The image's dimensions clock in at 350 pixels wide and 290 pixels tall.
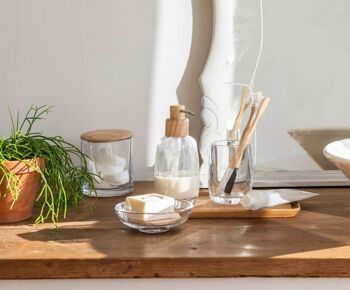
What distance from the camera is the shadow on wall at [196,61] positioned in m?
1.67

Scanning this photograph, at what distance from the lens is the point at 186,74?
1.70m

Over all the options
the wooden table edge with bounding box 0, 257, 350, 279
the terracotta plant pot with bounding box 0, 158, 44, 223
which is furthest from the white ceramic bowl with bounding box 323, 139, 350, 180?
the terracotta plant pot with bounding box 0, 158, 44, 223

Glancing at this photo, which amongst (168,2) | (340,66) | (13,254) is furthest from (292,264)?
(168,2)

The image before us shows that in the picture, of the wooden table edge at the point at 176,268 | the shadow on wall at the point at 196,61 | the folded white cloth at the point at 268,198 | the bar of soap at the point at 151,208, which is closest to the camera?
the wooden table edge at the point at 176,268

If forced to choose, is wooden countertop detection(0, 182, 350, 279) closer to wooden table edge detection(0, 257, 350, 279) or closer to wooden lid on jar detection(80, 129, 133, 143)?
wooden table edge detection(0, 257, 350, 279)

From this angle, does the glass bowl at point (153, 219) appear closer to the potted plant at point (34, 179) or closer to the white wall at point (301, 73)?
the potted plant at point (34, 179)

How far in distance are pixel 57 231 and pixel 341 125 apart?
718 mm

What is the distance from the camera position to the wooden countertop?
119cm

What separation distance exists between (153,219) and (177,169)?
0.76 feet

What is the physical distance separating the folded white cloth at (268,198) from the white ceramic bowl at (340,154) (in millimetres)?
107

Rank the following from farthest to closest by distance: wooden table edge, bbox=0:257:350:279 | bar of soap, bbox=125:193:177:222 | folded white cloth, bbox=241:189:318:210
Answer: folded white cloth, bbox=241:189:318:210 < bar of soap, bbox=125:193:177:222 < wooden table edge, bbox=0:257:350:279

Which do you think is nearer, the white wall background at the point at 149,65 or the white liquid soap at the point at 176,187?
the white liquid soap at the point at 176,187

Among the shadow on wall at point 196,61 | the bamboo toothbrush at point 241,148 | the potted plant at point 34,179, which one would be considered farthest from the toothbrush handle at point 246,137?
the potted plant at point 34,179

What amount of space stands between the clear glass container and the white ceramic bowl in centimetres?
46
